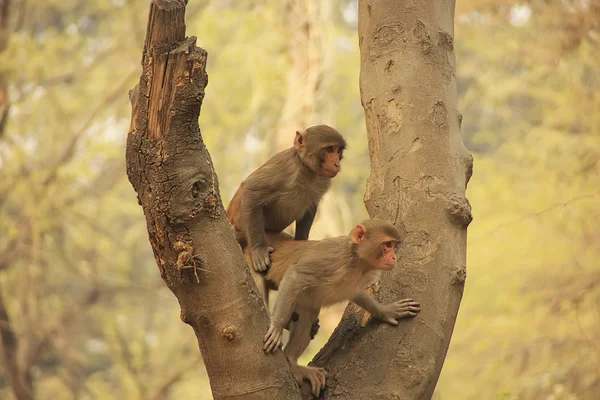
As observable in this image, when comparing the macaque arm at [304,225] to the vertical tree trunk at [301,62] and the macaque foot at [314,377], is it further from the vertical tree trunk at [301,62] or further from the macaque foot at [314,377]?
the vertical tree trunk at [301,62]

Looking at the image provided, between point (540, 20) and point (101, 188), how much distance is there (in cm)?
932

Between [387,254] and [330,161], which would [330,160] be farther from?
[387,254]

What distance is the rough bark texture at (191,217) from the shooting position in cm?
263

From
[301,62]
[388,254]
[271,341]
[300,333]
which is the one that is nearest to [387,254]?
[388,254]

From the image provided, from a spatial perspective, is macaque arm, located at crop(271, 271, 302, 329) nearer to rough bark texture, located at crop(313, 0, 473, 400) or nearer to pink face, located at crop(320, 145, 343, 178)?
rough bark texture, located at crop(313, 0, 473, 400)

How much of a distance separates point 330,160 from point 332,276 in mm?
910

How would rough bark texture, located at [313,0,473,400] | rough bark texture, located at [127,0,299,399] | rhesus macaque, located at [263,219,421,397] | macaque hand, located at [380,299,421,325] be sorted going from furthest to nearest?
1. rhesus macaque, located at [263,219,421,397]
2. macaque hand, located at [380,299,421,325]
3. rough bark texture, located at [313,0,473,400]
4. rough bark texture, located at [127,0,299,399]

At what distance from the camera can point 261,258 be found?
4.16 meters

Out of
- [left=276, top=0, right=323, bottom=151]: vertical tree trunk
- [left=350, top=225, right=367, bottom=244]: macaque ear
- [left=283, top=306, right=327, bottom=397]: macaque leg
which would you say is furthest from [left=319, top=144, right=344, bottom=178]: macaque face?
[left=276, top=0, right=323, bottom=151]: vertical tree trunk

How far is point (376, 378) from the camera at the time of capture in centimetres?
323

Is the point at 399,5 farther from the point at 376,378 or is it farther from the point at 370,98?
the point at 376,378

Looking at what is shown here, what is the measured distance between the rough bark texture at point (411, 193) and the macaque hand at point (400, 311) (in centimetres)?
3

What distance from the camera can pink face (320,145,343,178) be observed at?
4426 millimetres

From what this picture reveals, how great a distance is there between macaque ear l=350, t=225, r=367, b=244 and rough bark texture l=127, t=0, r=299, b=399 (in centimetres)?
94
